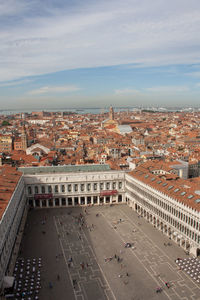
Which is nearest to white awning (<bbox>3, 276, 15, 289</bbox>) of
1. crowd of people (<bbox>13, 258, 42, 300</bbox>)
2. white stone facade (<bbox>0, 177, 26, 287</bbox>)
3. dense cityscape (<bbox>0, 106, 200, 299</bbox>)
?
dense cityscape (<bbox>0, 106, 200, 299</bbox>)

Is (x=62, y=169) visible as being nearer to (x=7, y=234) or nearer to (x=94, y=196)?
(x=94, y=196)

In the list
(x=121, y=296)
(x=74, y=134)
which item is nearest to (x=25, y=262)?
(x=121, y=296)

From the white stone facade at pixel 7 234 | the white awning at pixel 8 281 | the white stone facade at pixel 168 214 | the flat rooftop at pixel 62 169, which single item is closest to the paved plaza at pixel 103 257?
the white stone facade at pixel 168 214

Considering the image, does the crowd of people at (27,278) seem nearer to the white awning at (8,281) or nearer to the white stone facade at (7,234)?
the white awning at (8,281)

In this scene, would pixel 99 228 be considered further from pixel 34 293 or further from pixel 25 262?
pixel 34 293

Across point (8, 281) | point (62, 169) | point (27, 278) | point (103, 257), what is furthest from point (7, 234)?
point (62, 169)

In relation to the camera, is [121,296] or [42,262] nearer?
[121,296]

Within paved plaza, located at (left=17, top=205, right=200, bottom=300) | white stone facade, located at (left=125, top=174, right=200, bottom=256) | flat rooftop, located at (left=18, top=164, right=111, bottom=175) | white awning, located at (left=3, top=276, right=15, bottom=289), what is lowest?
paved plaza, located at (left=17, top=205, right=200, bottom=300)

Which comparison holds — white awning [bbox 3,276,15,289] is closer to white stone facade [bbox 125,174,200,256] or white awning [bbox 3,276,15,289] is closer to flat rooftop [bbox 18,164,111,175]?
white stone facade [bbox 125,174,200,256]

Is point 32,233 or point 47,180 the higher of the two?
point 47,180
